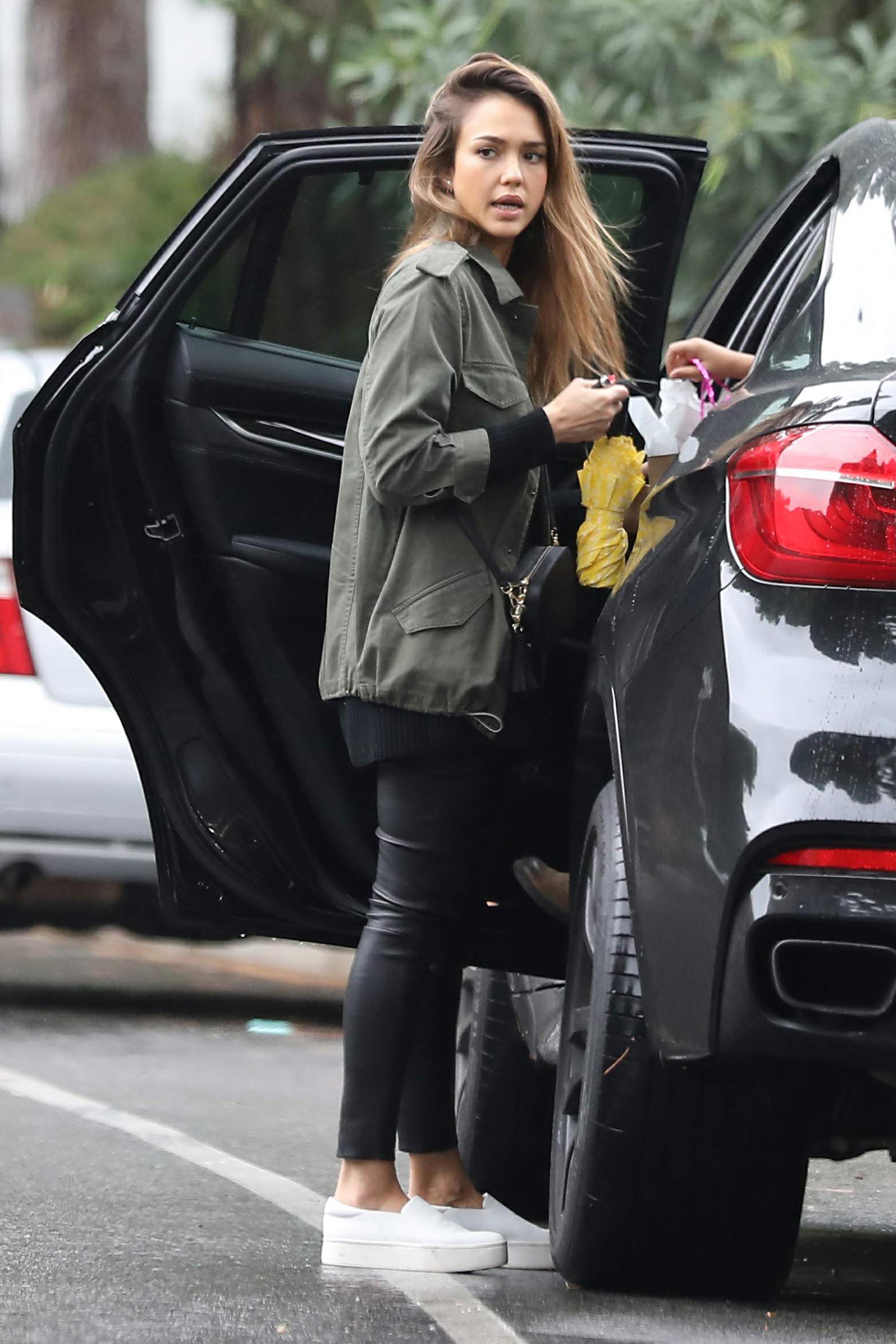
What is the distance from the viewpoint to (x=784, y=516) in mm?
2990

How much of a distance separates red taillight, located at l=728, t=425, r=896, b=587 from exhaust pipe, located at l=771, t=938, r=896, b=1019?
0.41 m

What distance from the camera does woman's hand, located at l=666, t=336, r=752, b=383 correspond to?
12.9ft

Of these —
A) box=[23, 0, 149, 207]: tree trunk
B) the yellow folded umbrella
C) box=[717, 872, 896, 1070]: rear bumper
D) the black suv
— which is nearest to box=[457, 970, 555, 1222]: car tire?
the black suv

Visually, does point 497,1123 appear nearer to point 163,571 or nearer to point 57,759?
point 163,571

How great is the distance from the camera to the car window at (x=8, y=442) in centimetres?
683

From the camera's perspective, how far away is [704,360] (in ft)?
13.0

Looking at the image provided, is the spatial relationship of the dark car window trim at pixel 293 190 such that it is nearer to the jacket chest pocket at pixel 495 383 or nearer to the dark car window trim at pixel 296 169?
the dark car window trim at pixel 296 169

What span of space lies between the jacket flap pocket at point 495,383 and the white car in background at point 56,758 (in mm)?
A: 3058

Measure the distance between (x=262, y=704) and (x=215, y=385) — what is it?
1.69 ft

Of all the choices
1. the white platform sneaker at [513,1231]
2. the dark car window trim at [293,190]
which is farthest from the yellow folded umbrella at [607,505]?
the white platform sneaker at [513,1231]

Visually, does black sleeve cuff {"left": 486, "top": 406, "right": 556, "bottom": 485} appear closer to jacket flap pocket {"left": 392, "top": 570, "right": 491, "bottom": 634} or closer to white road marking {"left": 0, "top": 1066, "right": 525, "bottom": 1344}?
jacket flap pocket {"left": 392, "top": 570, "right": 491, "bottom": 634}

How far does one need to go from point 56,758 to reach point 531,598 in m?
3.17

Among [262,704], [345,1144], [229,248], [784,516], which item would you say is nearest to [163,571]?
[262,704]

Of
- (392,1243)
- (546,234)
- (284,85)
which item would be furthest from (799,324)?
(284,85)
